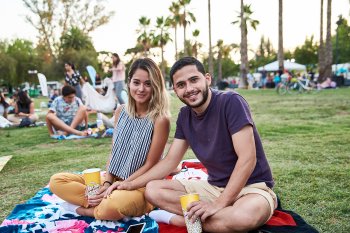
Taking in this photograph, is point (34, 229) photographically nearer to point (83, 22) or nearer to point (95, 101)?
point (95, 101)

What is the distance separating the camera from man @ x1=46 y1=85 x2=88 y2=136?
767 centimetres

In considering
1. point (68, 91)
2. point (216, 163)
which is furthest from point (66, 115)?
point (216, 163)

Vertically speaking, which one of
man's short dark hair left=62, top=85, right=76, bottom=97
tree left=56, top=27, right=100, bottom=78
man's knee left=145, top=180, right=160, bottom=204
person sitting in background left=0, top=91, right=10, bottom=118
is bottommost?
man's knee left=145, top=180, right=160, bottom=204

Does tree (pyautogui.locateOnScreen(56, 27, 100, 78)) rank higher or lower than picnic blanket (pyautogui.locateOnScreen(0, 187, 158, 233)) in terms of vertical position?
higher

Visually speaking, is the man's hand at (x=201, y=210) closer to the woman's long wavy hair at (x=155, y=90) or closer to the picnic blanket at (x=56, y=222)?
the picnic blanket at (x=56, y=222)

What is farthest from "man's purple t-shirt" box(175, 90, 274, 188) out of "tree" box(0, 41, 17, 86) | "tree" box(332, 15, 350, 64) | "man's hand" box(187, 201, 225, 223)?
"tree" box(0, 41, 17, 86)

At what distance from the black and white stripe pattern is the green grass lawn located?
1.18 m

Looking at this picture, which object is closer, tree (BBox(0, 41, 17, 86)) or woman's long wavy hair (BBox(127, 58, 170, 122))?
woman's long wavy hair (BBox(127, 58, 170, 122))

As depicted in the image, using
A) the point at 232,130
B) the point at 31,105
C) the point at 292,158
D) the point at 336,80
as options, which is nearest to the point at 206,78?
the point at 232,130

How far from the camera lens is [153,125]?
Result: 3078 millimetres

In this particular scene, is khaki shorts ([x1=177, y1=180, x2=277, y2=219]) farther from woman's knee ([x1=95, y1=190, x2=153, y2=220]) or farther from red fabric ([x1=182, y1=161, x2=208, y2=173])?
red fabric ([x1=182, y1=161, x2=208, y2=173])

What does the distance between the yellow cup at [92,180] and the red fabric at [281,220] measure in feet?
4.33

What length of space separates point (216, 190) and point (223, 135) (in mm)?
470

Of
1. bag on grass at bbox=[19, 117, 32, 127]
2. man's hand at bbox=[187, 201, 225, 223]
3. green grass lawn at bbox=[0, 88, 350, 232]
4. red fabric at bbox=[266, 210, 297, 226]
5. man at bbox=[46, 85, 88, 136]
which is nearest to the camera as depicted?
man's hand at bbox=[187, 201, 225, 223]
